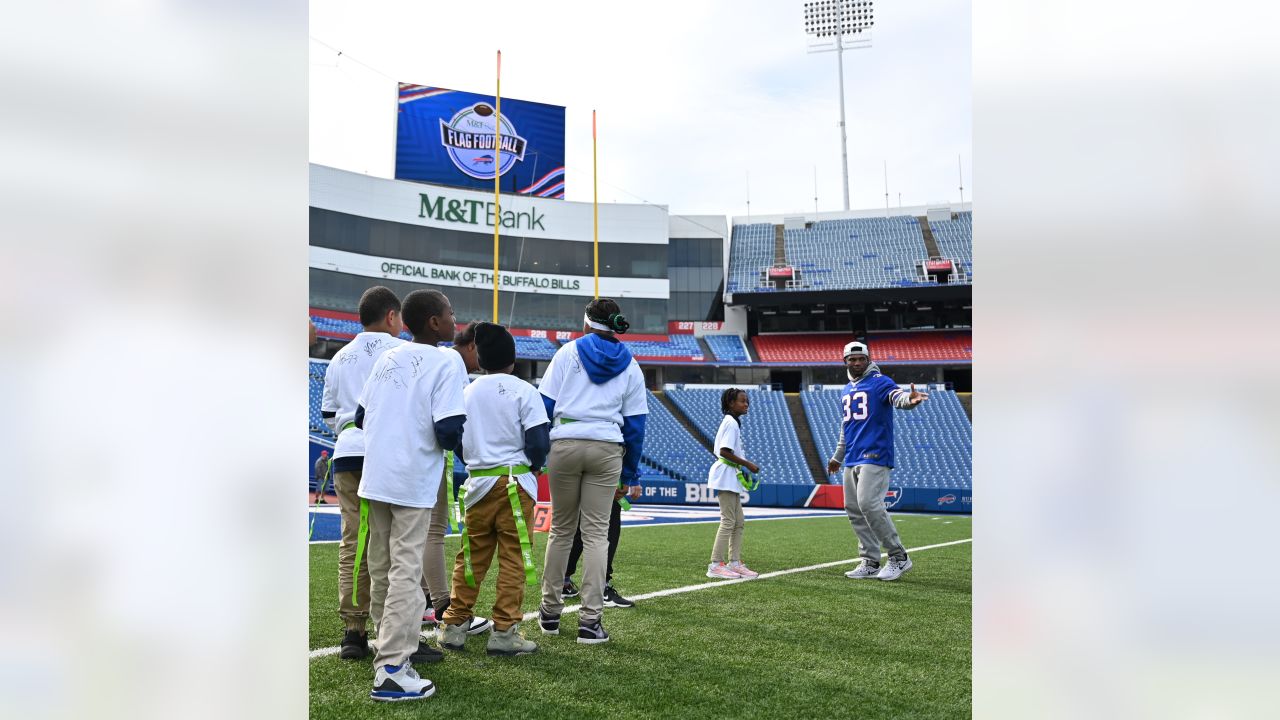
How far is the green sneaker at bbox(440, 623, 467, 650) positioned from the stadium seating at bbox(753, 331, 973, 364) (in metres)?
35.5

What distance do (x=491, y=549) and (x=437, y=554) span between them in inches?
20.4

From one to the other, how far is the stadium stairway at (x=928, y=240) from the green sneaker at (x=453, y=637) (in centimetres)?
4130

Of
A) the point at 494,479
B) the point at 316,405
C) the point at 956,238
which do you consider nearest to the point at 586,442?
the point at 494,479

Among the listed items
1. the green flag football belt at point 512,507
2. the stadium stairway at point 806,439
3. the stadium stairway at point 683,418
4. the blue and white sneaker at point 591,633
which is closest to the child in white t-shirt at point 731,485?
the blue and white sneaker at point 591,633

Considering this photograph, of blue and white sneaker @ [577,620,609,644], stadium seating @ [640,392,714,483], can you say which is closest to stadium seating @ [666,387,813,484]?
stadium seating @ [640,392,714,483]

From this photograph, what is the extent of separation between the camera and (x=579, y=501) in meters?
4.58

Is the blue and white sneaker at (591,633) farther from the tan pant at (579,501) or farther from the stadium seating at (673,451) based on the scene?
the stadium seating at (673,451)

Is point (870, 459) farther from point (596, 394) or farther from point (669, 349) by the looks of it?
point (669, 349)

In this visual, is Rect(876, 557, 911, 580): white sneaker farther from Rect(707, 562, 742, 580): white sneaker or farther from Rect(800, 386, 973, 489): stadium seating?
Rect(800, 386, 973, 489): stadium seating

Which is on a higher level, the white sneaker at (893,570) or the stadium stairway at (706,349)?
the stadium stairway at (706,349)

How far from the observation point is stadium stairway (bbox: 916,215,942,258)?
41.8 metres

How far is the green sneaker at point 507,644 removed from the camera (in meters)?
3.90

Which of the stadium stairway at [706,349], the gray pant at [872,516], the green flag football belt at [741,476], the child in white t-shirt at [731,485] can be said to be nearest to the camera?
the gray pant at [872,516]
